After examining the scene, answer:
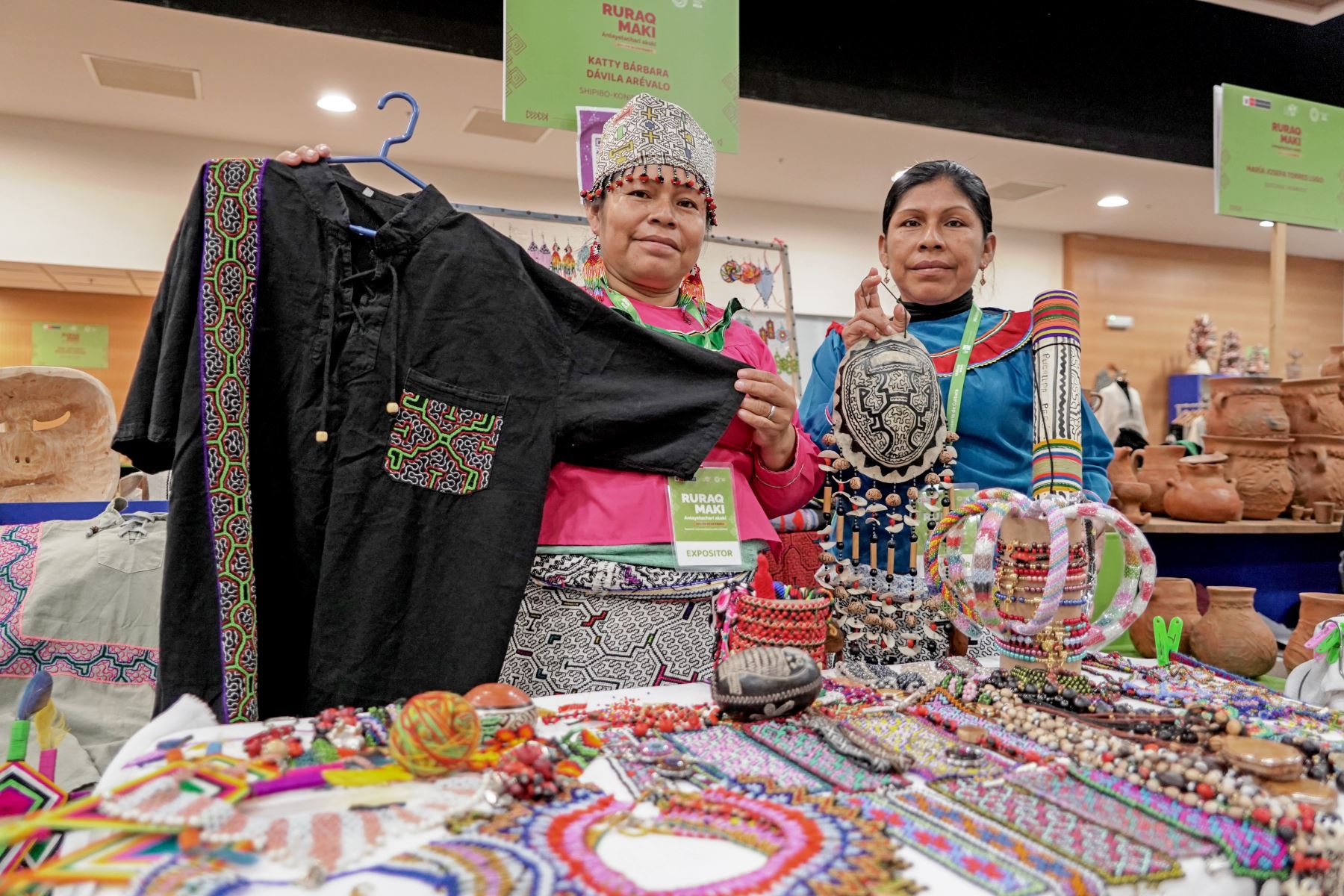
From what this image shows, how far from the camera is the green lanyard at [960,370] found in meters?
1.85

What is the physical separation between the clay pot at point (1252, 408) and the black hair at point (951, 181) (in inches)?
97.6

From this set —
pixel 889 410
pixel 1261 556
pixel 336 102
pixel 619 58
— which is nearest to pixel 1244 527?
pixel 1261 556

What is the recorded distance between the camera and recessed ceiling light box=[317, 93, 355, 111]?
544 cm

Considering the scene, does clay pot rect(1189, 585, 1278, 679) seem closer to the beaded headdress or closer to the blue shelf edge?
the beaded headdress

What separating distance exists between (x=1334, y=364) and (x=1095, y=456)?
327cm

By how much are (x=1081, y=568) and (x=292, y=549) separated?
1.26m

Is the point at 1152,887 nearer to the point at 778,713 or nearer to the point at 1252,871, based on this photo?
the point at 1252,871

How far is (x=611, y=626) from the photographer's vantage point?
150cm

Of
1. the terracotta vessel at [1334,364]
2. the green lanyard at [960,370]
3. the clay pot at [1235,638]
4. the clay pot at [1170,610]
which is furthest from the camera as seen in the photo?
the terracotta vessel at [1334,364]

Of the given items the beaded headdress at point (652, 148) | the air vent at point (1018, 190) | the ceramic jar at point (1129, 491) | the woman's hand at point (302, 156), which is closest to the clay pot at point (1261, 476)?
the ceramic jar at point (1129, 491)

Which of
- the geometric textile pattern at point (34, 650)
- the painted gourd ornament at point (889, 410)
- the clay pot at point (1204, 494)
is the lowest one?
the geometric textile pattern at point (34, 650)

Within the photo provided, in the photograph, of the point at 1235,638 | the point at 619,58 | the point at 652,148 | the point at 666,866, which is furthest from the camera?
the point at 1235,638

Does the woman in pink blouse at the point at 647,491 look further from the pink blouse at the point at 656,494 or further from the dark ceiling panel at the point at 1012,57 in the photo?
the dark ceiling panel at the point at 1012,57

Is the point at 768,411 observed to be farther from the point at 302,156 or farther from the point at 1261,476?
the point at 1261,476
